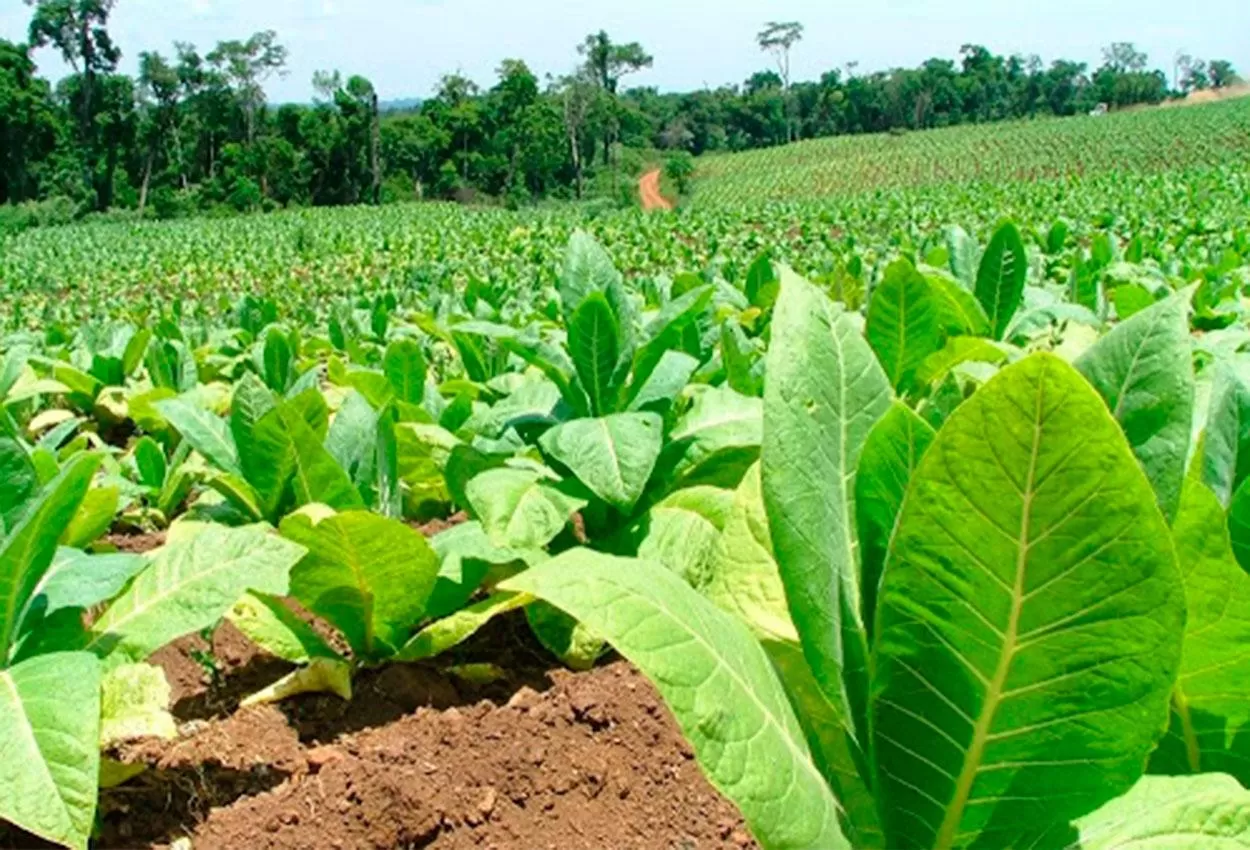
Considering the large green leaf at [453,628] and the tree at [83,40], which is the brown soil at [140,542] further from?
the tree at [83,40]

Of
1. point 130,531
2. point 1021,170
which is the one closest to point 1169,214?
point 130,531

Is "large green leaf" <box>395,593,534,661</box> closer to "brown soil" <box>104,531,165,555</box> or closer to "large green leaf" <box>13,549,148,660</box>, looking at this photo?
"large green leaf" <box>13,549,148,660</box>

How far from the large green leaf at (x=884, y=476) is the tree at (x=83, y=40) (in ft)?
284

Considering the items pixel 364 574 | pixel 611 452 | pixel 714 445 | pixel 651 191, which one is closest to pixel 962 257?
pixel 714 445

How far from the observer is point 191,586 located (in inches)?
74.9

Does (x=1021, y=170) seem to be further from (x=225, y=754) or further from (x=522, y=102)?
(x=225, y=754)

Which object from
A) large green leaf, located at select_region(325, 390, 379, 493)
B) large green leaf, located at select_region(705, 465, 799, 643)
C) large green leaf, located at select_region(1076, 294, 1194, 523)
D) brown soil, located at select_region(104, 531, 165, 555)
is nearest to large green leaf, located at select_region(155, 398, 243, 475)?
large green leaf, located at select_region(325, 390, 379, 493)

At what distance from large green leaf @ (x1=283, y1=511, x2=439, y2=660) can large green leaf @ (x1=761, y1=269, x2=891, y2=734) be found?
1027mm

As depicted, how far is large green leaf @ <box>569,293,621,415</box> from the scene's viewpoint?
239 centimetres

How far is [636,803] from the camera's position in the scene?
186 cm

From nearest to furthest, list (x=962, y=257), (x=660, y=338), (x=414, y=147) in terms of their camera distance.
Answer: (x=660, y=338), (x=962, y=257), (x=414, y=147)

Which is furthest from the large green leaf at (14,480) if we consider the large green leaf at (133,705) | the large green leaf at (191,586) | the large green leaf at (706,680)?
the large green leaf at (706,680)

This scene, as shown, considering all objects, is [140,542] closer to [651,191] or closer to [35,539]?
[35,539]

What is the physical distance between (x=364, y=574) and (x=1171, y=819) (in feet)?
4.57
